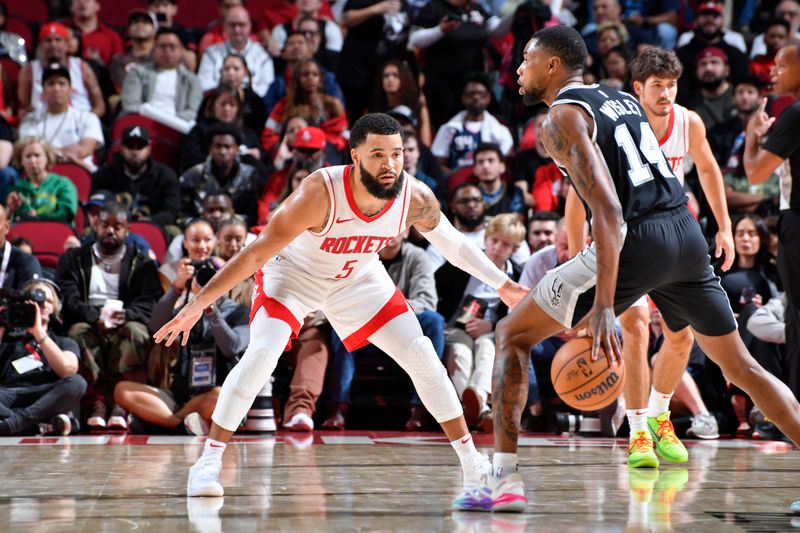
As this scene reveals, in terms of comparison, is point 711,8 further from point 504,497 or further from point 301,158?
point 504,497

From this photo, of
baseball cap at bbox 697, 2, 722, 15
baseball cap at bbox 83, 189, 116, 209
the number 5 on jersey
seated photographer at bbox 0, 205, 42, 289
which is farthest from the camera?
baseball cap at bbox 697, 2, 722, 15

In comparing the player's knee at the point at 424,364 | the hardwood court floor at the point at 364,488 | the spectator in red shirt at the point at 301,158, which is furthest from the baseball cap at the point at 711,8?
the player's knee at the point at 424,364

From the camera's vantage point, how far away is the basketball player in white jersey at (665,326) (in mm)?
5258

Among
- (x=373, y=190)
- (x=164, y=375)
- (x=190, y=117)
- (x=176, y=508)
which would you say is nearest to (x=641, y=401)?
(x=373, y=190)

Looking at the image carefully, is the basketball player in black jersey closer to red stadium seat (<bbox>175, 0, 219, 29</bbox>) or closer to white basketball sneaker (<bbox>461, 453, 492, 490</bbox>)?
white basketball sneaker (<bbox>461, 453, 492, 490</bbox>)

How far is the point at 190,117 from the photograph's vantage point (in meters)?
10.5

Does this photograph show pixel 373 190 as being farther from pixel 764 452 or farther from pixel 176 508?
pixel 764 452

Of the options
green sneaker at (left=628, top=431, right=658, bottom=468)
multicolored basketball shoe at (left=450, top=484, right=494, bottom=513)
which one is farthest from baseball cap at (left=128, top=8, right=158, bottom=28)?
multicolored basketball shoe at (left=450, top=484, right=494, bottom=513)

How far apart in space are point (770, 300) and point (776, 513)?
4.03 metres

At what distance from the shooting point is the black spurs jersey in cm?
394

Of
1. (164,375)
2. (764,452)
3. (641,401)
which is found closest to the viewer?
(641,401)

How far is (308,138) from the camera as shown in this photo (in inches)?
350

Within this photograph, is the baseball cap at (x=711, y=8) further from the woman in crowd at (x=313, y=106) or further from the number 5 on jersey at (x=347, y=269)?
the number 5 on jersey at (x=347, y=269)

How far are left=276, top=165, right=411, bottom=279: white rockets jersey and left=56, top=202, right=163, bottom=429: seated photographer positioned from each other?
336 centimetres
